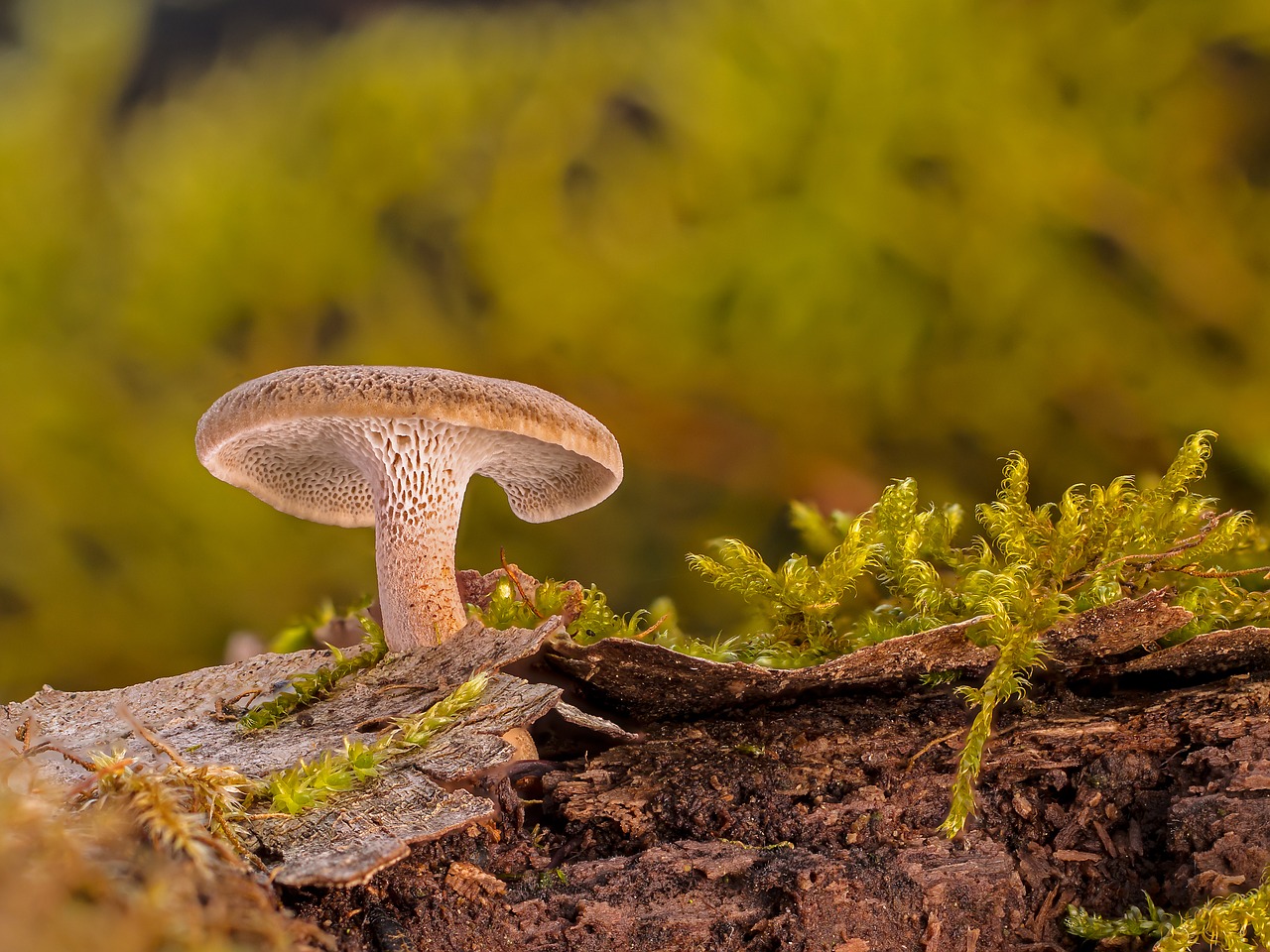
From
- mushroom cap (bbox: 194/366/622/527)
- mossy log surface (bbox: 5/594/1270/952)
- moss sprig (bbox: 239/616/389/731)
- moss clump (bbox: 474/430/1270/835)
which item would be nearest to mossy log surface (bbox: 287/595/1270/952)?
mossy log surface (bbox: 5/594/1270/952)

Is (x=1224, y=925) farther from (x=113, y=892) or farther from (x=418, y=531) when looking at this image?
(x=418, y=531)

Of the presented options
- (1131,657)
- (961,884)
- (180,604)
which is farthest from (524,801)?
(180,604)

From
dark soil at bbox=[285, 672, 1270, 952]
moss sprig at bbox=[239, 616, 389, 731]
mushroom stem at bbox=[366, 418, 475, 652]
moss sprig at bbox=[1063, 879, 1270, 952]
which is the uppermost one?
mushroom stem at bbox=[366, 418, 475, 652]

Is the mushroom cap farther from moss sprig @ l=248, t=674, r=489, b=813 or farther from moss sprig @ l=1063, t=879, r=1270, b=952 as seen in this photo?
moss sprig @ l=1063, t=879, r=1270, b=952

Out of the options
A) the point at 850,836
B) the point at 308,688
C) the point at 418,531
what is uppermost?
the point at 418,531

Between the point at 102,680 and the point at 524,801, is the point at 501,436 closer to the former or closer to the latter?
the point at 524,801

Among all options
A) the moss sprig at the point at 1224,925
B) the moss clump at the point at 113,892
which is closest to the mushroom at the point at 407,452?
the moss clump at the point at 113,892

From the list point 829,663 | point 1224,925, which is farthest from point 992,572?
point 1224,925
